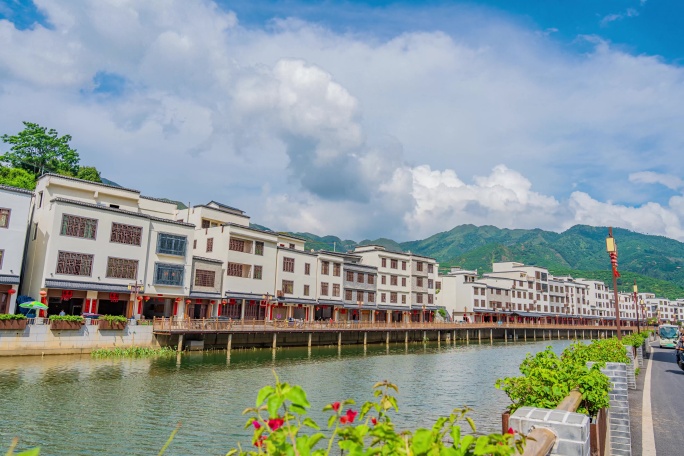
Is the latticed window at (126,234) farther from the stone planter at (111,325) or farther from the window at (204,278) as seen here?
the stone planter at (111,325)

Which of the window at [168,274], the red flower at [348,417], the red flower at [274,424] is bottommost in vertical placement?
the red flower at [348,417]

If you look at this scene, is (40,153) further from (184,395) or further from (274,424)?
(274,424)

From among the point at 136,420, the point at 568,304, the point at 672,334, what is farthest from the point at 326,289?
the point at 568,304

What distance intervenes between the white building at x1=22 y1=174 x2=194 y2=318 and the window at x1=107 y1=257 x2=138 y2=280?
8cm

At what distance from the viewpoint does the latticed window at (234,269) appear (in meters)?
49.3

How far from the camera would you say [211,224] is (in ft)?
178

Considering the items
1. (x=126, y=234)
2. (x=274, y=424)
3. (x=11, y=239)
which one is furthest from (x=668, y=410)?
(x=11, y=239)

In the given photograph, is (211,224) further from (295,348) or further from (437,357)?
(437,357)

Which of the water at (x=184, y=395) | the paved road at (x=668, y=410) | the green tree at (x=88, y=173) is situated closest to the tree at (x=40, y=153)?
the green tree at (x=88, y=173)

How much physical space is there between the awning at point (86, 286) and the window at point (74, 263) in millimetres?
785

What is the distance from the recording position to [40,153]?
61.0 metres

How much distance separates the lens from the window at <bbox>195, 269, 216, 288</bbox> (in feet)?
151

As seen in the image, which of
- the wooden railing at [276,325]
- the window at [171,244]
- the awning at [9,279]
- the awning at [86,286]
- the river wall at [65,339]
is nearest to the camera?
the river wall at [65,339]

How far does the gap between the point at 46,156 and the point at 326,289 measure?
130ft
